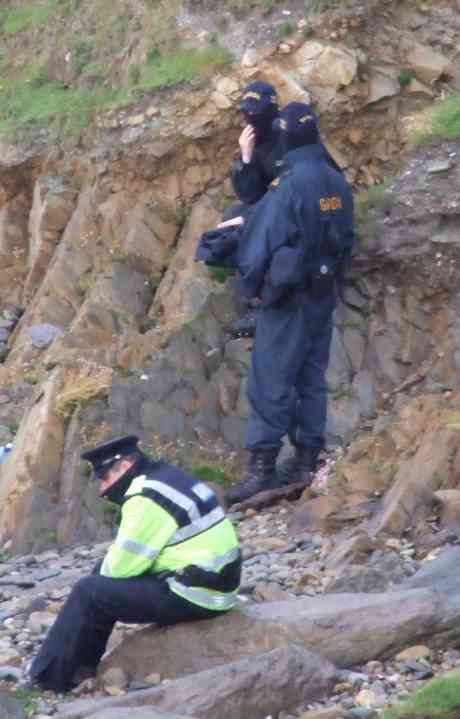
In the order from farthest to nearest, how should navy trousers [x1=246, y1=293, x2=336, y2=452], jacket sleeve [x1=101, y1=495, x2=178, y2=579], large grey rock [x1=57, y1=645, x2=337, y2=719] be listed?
1. navy trousers [x1=246, y1=293, x2=336, y2=452]
2. jacket sleeve [x1=101, y1=495, x2=178, y2=579]
3. large grey rock [x1=57, y1=645, x2=337, y2=719]

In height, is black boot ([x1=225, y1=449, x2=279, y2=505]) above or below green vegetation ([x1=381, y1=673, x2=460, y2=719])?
below

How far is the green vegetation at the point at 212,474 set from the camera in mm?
12031

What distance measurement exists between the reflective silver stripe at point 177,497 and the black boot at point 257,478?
3801 mm

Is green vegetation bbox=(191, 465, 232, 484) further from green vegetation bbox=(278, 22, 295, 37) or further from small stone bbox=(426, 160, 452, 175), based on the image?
green vegetation bbox=(278, 22, 295, 37)

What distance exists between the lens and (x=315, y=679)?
24.5ft

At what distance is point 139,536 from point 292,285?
4.06 metres

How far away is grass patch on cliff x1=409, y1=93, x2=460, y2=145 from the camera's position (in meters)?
13.1

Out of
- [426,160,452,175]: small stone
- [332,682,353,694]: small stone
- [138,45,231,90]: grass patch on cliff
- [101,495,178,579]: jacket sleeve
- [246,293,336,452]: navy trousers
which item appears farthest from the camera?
[138,45,231,90]: grass patch on cliff

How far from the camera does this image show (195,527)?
7.81 meters

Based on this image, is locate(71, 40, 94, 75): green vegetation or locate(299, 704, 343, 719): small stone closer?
locate(299, 704, 343, 719): small stone

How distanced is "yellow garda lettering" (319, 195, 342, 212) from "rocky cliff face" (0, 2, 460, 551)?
135cm

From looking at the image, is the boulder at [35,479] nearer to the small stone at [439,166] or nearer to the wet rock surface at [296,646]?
the wet rock surface at [296,646]

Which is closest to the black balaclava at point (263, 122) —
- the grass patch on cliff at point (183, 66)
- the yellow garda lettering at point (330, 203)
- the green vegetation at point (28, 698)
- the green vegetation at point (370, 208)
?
the yellow garda lettering at point (330, 203)

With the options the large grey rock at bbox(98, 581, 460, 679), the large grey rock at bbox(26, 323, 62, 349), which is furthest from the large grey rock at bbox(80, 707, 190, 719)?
the large grey rock at bbox(26, 323, 62, 349)
